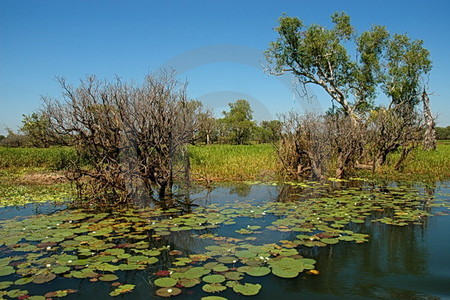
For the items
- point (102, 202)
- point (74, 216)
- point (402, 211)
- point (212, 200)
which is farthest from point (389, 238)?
point (102, 202)

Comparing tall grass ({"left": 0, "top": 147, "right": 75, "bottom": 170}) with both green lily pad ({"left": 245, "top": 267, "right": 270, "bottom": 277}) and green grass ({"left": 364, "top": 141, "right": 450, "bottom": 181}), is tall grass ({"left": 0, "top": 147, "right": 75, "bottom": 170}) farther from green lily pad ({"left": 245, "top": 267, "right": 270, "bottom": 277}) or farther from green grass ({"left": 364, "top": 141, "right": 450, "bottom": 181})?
green lily pad ({"left": 245, "top": 267, "right": 270, "bottom": 277})

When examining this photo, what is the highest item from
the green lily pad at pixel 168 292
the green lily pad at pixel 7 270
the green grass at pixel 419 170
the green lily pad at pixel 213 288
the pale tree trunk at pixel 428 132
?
the pale tree trunk at pixel 428 132

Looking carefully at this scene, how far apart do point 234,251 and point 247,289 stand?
1.22 metres

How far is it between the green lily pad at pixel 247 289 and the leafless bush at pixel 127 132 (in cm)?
568

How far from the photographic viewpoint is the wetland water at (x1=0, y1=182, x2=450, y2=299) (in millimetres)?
4152

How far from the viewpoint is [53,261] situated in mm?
4938

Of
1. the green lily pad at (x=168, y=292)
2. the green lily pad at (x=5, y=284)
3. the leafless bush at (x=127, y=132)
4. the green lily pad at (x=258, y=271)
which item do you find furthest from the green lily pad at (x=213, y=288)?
the leafless bush at (x=127, y=132)

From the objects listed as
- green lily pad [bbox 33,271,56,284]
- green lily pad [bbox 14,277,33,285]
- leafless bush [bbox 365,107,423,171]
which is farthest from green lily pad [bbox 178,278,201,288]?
leafless bush [bbox 365,107,423,171]

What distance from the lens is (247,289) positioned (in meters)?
4.02

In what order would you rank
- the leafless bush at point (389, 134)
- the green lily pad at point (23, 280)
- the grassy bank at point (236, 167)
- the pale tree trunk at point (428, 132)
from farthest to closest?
the pale tree trunk at point (428, 132) < the leafless bush at point (389, 134) < the grassy bank at point (236, 167) < the green lily pad at point (23, 280)

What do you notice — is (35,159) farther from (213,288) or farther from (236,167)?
(213,288)

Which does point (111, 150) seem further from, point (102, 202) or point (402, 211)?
point (402, 211)

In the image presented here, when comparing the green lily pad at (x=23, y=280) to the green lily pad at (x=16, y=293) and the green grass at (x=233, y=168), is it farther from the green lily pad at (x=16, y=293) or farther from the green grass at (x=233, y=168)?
the green grass at (x=233, y=168)

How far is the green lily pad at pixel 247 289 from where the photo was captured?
394cm
